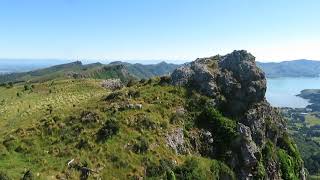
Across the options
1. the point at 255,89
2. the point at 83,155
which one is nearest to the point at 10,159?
the point at 83,155

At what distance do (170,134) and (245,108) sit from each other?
1364cm

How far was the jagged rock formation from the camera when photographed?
48594 mm

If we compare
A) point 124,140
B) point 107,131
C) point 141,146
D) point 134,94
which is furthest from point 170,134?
point 134,94

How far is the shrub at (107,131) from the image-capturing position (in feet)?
144

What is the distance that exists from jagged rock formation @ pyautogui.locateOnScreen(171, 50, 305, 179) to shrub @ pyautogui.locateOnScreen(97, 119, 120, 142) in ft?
44.8

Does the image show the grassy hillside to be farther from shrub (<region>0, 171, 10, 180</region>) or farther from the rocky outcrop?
the rocky outcrop

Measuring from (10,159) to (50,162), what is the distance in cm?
431

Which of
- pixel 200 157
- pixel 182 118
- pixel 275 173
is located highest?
pixel 182 118

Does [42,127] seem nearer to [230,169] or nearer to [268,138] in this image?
[230,169]

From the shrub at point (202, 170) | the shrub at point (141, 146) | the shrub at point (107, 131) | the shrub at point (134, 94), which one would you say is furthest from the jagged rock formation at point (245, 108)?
the shrub at point (107, 131)

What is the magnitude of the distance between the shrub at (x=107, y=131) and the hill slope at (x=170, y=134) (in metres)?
0.11

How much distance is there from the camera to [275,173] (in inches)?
2056

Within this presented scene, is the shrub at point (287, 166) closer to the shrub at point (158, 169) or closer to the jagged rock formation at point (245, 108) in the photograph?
the jagged rock formation at point (245, 108)

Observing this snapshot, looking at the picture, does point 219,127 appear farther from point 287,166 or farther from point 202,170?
point 287,166
